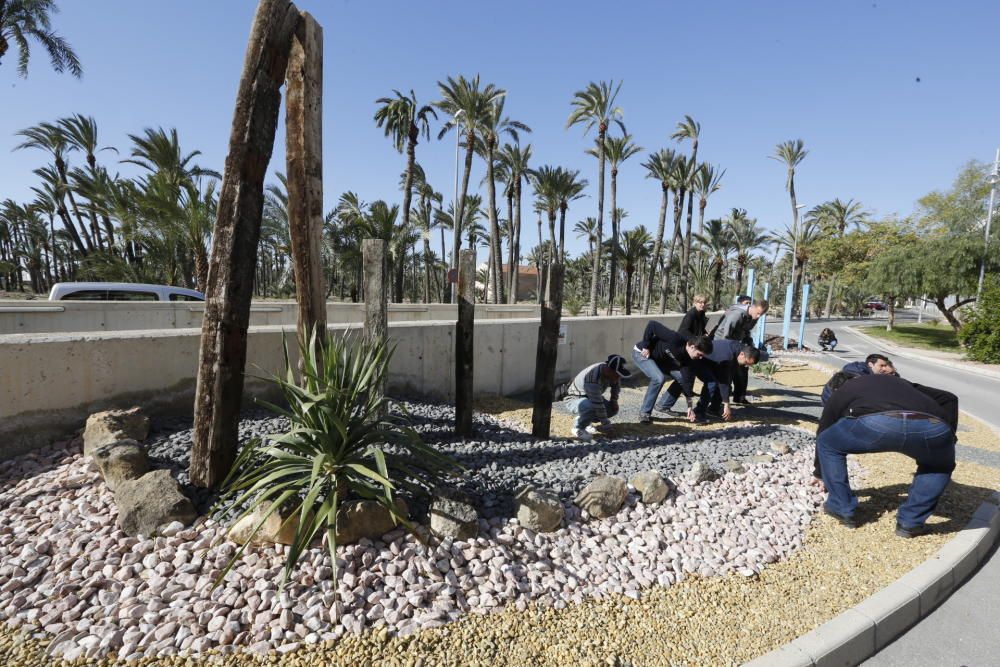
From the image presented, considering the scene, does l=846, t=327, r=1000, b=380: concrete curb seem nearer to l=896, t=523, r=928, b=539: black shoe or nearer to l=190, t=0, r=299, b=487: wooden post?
l=896, t=523, r=928, b=539: black shoe

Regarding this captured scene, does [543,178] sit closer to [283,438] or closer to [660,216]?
[660,216]

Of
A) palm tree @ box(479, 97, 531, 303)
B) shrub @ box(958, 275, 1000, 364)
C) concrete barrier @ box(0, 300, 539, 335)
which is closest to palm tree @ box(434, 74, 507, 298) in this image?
palm tree @ box(479, 97, 531, 303)

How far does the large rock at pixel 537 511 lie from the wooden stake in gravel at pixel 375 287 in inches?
74.8

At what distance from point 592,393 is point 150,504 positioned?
3.94 m

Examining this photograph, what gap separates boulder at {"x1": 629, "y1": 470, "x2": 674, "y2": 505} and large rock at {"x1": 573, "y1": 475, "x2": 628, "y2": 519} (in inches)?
8.3

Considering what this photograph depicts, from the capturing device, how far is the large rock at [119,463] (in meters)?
2.98

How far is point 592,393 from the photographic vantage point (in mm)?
5172

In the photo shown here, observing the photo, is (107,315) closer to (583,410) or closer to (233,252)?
(233,252)

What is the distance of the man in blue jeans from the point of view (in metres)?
3.20

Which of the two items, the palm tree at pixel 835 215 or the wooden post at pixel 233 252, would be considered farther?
the palm tree at pixel 835 215

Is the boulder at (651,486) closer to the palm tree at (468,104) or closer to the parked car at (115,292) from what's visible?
the parked car at (115,292)

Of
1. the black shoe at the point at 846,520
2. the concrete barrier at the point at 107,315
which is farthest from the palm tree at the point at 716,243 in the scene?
the black shoe at the point at 846,520

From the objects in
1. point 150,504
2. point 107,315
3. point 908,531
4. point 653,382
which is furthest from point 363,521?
point 107,315

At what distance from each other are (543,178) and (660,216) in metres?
8.07
